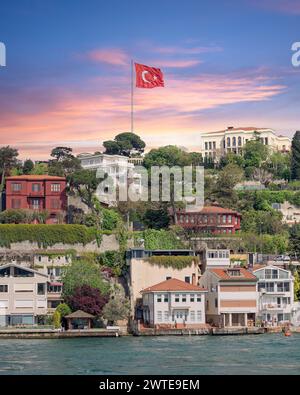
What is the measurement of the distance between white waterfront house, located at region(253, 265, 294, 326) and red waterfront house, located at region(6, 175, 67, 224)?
1286 centimetres

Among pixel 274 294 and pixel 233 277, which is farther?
pixel 274 294

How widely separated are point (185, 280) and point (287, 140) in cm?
4307

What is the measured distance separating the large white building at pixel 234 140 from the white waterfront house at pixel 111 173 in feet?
43.1

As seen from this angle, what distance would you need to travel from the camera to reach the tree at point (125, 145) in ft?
279

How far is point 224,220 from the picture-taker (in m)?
66.2

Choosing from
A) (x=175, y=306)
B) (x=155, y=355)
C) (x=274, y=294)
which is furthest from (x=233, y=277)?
(x=155, y=355)

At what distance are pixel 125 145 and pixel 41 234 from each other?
27932mm

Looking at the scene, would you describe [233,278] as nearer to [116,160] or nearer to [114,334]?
[114,334]

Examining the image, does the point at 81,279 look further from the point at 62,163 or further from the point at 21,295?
the point at 62,163

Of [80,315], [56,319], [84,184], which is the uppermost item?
[84,184]

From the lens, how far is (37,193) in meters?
64.1

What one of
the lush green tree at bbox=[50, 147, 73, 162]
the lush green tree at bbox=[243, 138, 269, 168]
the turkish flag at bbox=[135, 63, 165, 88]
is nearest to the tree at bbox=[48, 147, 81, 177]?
the lush green tree at bbox=[50, 147, 73, 162]
